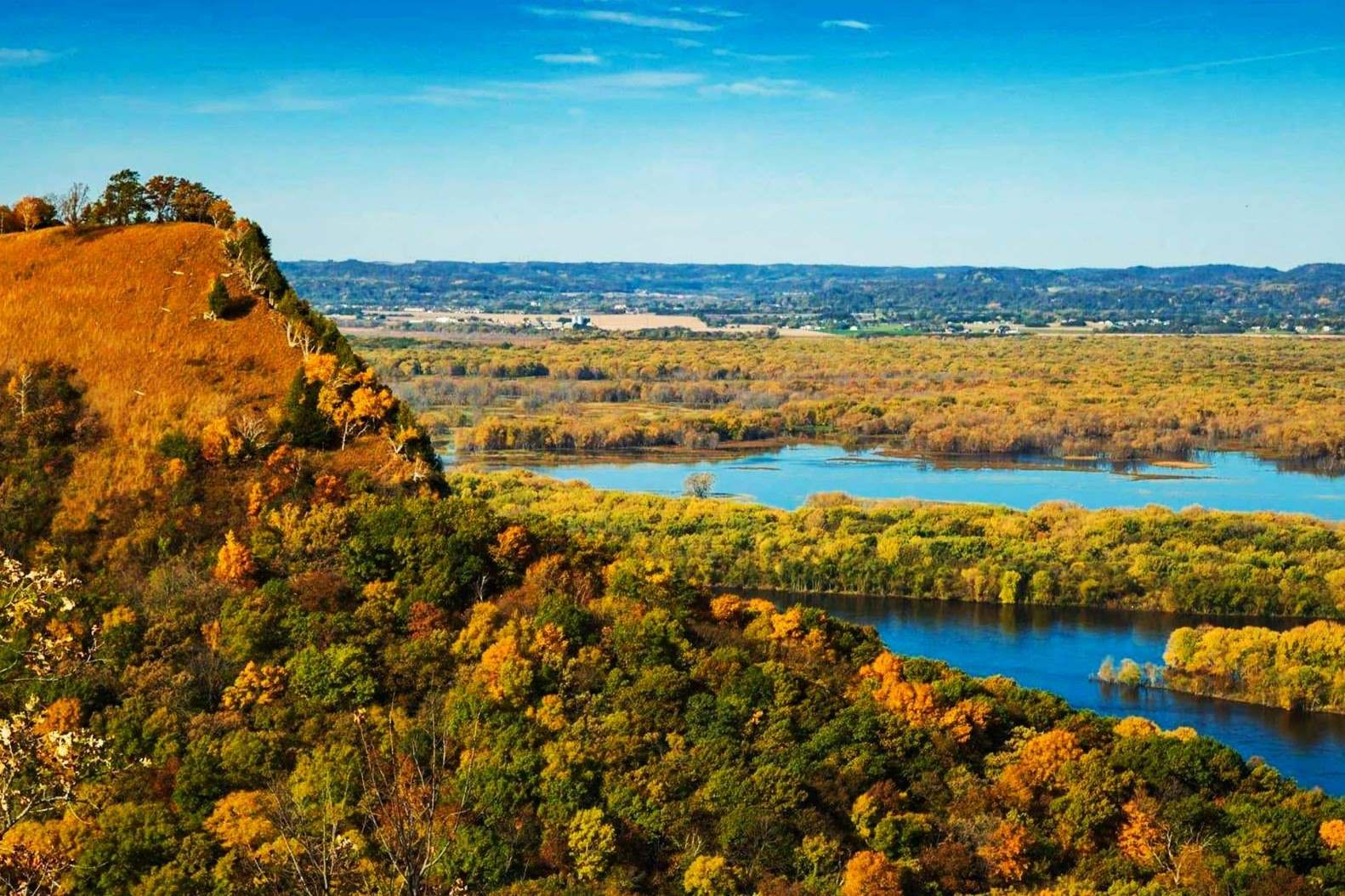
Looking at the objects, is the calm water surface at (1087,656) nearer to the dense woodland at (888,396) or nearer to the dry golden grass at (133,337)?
the dry golden grass at (133,337)

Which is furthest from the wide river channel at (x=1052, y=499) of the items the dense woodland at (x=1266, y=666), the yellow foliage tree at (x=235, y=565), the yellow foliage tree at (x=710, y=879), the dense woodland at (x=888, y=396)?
the yellow foliage tree at (x=235, y=565)

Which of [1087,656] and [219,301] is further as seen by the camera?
[1087,656]

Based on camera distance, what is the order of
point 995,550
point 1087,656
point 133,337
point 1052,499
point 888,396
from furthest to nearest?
point 888,396
point 1052,499
point 995,550
point 1087,656
point 133,337

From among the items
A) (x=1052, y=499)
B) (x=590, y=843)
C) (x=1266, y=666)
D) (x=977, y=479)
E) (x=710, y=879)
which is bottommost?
(x=1266, y=666)

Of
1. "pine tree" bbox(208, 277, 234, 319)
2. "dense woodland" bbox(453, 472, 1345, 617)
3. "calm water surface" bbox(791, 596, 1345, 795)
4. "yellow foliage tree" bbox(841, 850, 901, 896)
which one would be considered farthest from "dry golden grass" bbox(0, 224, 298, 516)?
"calm water surface" bbox(791, 596, 1345, 795)

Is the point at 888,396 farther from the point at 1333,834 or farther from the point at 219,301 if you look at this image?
the point at 1333,834

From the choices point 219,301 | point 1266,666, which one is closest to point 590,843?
point 219,301

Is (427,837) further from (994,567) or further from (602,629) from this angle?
(994,567)

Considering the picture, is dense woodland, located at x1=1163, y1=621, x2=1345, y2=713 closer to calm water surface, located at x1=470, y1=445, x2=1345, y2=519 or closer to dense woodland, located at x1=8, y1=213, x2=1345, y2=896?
dense woodland, located at x1=8, y1=213, x2=1345, y2=896
